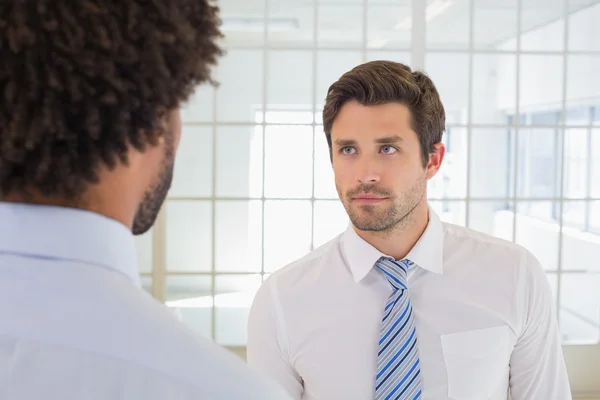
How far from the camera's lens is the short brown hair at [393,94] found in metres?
1.69

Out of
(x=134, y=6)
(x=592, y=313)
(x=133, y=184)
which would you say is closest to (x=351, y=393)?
(x=133, y=184)

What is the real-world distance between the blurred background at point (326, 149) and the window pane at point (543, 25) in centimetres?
2

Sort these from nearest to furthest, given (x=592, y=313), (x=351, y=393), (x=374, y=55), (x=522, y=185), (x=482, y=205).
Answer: (x=351, y=393), (x=592, y=313), (x=522, y=185), (x=374, y=55), (x=482, y=205)

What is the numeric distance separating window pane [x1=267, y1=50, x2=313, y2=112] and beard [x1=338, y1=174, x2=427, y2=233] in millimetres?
9313

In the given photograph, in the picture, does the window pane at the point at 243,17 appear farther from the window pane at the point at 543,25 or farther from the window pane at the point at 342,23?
the window pane at the point at 543,25

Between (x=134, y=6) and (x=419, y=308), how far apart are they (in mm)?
1179

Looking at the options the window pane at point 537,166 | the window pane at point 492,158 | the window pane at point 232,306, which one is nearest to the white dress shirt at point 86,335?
the window pane at point 232,306

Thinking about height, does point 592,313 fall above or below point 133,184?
below

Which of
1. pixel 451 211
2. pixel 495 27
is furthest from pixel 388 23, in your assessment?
pixel 451 211

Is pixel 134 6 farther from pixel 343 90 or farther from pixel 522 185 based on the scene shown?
pixel 522 185

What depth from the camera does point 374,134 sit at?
1673 millimetres

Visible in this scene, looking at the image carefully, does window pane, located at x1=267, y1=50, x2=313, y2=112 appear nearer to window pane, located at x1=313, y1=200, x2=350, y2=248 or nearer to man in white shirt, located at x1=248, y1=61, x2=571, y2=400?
window pane, located at x1=313, y1=200, x2=350, y2=248

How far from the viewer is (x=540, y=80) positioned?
8.91 meters

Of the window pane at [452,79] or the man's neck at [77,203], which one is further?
the window pane at [452,79]
